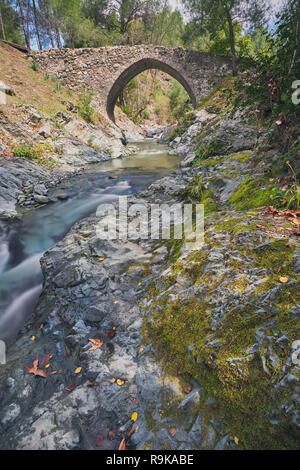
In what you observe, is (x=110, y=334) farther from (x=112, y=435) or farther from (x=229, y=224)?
(x=229, y=224)

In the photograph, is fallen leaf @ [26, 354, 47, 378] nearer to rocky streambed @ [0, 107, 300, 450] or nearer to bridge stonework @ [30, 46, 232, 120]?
rocky streambed @ [0, 107, 300, 450]

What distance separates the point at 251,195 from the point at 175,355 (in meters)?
2.27

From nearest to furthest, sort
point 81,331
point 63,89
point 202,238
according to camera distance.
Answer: point 81,331 < point 202,238 < point 63,89

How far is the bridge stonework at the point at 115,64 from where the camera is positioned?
16.3 metres

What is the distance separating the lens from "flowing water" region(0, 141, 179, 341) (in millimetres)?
2811

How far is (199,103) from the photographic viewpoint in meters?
17.7

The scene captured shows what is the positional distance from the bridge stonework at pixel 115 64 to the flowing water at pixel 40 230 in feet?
39.7

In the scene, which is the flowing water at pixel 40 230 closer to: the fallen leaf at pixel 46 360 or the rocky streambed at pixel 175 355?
the rocky streambed at pixel 175 355

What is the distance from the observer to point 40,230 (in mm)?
4621

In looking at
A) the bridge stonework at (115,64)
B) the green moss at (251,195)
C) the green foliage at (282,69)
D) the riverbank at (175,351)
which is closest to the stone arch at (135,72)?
the bridge stonework at (115,64)

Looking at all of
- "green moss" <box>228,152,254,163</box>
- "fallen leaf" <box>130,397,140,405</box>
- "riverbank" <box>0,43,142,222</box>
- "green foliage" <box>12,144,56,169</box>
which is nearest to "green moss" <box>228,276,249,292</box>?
"fallen leaf" <box>130,397,140,405</box>

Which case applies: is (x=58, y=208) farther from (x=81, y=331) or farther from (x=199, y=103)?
(x=199, y=103)

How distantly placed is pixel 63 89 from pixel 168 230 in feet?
54.5

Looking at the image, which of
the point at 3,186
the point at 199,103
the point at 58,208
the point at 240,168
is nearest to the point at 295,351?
the point at 240,168
